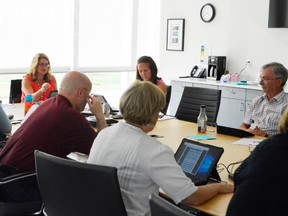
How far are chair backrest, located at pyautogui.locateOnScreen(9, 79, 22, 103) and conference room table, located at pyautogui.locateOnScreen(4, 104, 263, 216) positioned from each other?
579 mm

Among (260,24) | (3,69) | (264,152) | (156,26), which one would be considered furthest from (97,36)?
(264,152)

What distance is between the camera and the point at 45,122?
8.54 feet

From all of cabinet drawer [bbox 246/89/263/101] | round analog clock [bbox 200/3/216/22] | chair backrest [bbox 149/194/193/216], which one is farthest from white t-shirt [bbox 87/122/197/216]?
round analog clock [bbox 200/3/216/22]

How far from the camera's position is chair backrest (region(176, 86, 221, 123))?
438 cm

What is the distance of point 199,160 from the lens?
7.84 feet

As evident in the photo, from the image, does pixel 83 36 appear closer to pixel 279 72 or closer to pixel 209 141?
pixel 279 72

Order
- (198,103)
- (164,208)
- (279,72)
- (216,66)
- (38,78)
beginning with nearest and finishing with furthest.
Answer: (164,208), (279,72), (198,103), (38,78), (216,66)

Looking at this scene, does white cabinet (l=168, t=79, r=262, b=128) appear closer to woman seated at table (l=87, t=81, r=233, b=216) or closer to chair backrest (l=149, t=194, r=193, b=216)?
woman seated at table (l=87, t=81, r=233, b=216)

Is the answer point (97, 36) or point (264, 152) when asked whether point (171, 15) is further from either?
point (264, 152)

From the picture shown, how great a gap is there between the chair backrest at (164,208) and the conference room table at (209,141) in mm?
669

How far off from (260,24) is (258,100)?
2535 mm

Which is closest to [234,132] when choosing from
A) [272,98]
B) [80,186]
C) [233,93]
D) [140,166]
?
[272,98]

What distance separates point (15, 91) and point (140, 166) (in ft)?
12.1

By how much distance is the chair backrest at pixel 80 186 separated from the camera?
174 cm
